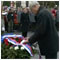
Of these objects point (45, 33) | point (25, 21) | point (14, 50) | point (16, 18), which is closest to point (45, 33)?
point (45, 33)

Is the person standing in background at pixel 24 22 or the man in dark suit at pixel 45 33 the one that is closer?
the man in dark suit at pixel 45 33

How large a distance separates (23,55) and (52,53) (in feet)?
2.35

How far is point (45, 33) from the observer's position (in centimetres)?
338

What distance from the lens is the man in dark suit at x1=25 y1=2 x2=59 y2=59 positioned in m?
3.33

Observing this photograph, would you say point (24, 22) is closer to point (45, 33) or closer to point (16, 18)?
point (16, 18)

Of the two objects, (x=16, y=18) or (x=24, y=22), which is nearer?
(x=24, y=22)

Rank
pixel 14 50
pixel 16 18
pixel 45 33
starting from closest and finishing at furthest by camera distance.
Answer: pixel 45 33 → pixel 14 50 → pixel 16 18

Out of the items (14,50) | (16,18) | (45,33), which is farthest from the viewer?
(16,18)

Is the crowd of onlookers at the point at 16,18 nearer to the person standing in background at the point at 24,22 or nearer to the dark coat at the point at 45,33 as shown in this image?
the person standing in background at the point at 24,22

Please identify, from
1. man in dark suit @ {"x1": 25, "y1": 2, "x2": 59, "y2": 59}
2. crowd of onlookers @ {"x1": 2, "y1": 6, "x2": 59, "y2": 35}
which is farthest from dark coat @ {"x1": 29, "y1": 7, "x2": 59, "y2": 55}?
crowd of onlookers @ {"x1": 2, "y1": 6, "x2": 59, "y2": 35}

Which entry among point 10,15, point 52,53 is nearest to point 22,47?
point 52,53

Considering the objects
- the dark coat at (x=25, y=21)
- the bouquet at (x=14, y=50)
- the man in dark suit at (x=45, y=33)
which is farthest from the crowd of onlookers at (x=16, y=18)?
the man in dark suit at (x=45, y=33)

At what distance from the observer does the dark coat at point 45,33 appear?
3.33 meters

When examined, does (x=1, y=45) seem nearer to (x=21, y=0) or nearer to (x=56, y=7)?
(x=21, y=0)
